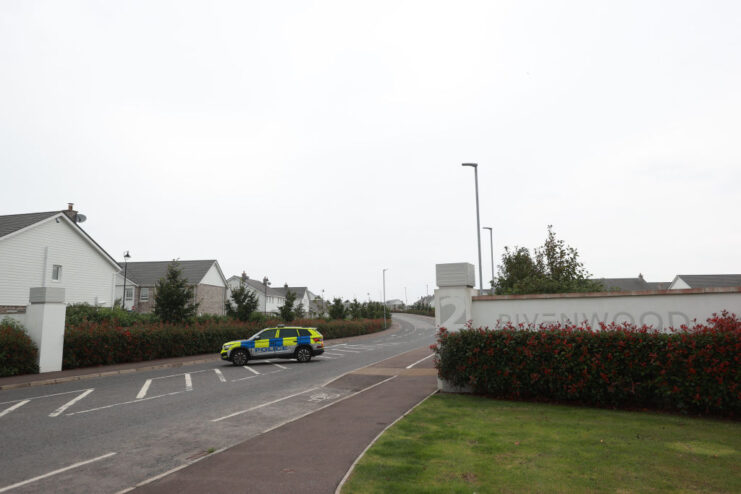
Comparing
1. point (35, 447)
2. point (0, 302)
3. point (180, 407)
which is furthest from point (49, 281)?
point (35, 447)

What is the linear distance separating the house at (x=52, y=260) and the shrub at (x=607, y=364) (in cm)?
2500

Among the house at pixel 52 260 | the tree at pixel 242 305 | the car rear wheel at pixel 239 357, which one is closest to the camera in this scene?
the car rear wheel at pixel 239 357

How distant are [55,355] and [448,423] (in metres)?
17.1

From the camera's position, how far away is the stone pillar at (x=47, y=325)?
17578 millimetres

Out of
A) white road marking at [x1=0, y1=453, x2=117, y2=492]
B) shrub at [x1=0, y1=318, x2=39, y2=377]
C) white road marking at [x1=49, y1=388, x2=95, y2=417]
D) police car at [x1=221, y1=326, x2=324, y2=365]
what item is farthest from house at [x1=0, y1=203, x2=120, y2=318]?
white road marking at [x1=0, y1=453, x2=117, y2=492]

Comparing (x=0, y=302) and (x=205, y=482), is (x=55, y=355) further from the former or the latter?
(x=205, y=482)

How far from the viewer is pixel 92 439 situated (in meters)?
8.15

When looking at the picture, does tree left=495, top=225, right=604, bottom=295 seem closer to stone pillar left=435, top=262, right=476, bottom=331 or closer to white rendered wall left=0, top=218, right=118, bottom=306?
stone pillar left=435, top=262, right=476, bottom=331

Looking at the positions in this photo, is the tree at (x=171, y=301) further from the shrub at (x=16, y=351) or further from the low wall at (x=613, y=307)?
the low wall at (x=613, y=307)

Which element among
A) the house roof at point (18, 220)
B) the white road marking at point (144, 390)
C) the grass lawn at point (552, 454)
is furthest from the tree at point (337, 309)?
the grass lawn at point (552, 454)

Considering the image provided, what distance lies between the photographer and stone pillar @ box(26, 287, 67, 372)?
17.6 meters

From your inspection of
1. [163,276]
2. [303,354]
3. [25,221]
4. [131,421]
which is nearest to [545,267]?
[303,354]

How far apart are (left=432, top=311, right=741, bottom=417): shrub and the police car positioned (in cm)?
1202

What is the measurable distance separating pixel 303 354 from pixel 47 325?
1097 centimetres
